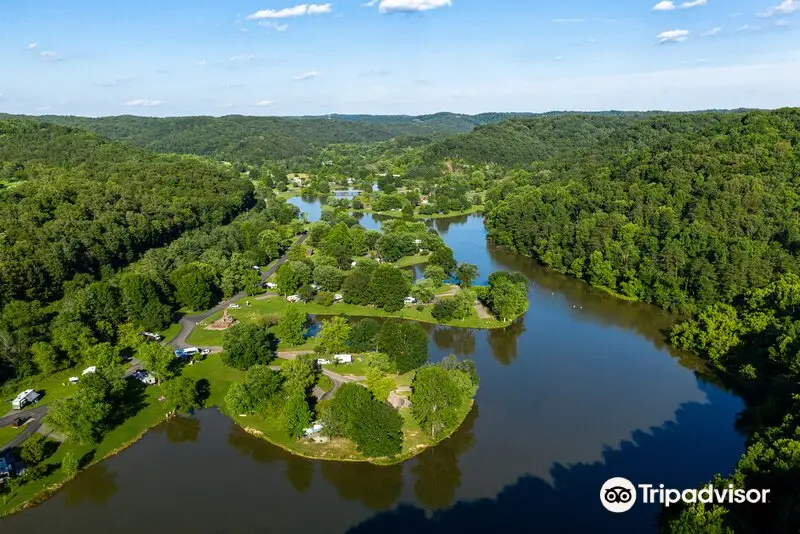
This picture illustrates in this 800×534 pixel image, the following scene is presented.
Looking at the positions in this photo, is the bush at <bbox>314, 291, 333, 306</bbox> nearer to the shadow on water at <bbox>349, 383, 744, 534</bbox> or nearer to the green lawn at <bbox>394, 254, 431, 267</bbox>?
the green lawn at <bbox>394, 254, 431, 267</bbox>

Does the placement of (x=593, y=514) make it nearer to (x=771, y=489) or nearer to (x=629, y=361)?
(x=771, y=489)

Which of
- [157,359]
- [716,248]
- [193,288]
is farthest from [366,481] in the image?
[716,248]

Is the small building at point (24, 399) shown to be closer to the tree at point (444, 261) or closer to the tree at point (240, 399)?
the tree at point (240, 399)

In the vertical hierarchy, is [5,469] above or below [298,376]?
below

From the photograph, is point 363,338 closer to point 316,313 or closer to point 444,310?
point 444,310

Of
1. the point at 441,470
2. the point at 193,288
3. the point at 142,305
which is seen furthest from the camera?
the point at 193,288

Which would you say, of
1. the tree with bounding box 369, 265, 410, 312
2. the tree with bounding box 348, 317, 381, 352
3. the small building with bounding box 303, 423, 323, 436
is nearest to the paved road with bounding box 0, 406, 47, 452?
the small building with bounding box 303, 423, 323, 436

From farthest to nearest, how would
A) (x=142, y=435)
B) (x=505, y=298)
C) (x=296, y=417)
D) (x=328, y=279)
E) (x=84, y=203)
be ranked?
(x=84, y=203), (x=328, y=279), (x=505, y=298), (x=142, y=435), (x=296, y=417)
